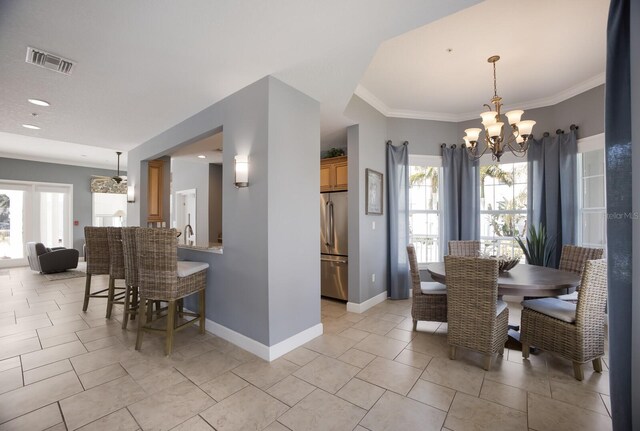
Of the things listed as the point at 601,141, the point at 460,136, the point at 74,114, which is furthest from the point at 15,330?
the point at 601,141

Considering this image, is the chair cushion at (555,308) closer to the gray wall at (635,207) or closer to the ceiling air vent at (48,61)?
the gray wall at (635,207)

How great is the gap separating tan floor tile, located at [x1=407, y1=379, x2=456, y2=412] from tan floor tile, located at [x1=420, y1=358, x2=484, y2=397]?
70 mm

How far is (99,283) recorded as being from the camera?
5.73 m

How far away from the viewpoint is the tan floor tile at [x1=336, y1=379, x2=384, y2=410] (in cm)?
199

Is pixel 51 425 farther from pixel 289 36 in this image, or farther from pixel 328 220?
pixel 328 220

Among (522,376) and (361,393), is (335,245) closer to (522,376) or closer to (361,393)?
(361,393)

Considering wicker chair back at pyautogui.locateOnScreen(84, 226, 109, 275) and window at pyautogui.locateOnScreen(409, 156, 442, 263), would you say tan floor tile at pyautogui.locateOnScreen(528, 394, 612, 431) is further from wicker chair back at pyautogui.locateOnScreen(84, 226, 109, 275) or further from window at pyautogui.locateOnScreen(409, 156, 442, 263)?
wicker chair back at pyautogui.locateOnScreen(84, 226, 109, 275)

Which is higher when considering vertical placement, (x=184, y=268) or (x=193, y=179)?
(x=193, y=179)

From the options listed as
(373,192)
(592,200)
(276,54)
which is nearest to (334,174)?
(373,192)

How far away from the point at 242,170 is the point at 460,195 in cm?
369

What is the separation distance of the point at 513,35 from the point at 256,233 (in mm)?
3164

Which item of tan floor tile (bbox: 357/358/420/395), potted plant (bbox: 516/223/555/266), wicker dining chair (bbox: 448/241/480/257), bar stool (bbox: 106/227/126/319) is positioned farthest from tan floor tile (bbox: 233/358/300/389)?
potted plant (bbox: 516/223/555/266)

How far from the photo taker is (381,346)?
2.87 m

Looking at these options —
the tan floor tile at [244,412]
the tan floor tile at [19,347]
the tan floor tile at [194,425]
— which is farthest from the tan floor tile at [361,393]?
the tan floor tile at [19,347]
